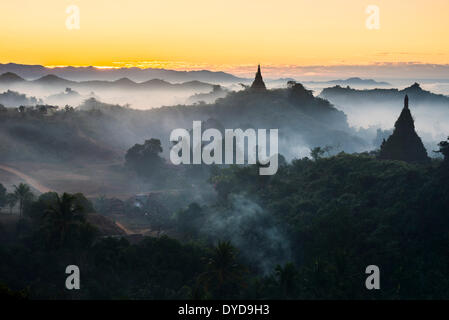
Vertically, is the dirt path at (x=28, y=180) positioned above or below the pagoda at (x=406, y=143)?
below

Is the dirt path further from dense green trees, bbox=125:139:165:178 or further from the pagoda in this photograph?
the pagoda

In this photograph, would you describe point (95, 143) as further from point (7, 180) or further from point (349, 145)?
point (349, 145)

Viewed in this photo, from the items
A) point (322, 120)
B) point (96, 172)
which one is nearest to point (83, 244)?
point (96, 172)

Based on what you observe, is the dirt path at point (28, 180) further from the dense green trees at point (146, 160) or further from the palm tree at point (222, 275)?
the palm tree at point (222, 275)


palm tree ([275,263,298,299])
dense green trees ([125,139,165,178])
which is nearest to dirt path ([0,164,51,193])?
dense green trees ([125,139,165,178])

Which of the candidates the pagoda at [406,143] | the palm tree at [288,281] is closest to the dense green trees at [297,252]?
the palm tree at [288,281]

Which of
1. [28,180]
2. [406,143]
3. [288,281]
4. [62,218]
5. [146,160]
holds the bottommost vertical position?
[288,281]

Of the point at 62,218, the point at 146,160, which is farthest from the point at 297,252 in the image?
the point at 146,160

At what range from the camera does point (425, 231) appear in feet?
141

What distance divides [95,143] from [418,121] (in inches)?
3762

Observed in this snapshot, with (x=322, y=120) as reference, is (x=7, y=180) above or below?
below

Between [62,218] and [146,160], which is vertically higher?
[146,160]

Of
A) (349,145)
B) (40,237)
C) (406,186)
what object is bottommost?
(40,237)

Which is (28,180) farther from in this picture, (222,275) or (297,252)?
(222,275)
